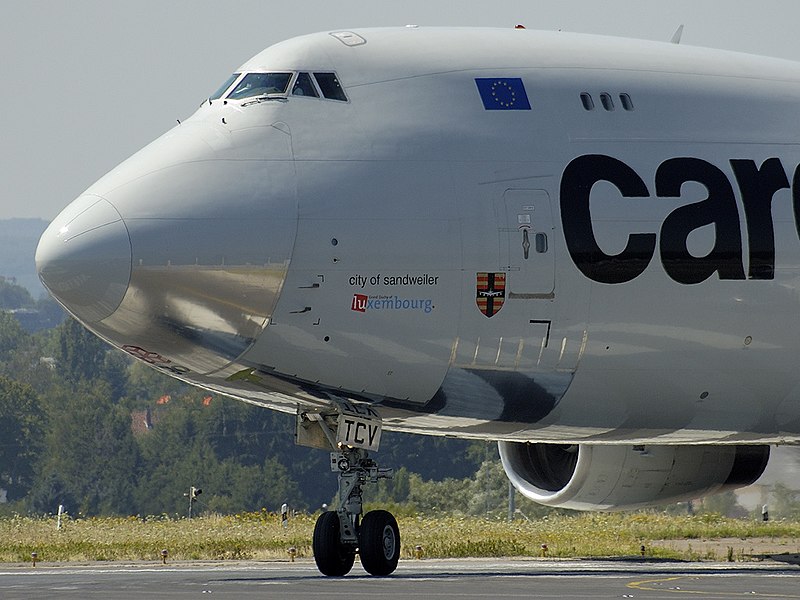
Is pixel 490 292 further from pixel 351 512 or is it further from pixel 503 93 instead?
pixel 351 512

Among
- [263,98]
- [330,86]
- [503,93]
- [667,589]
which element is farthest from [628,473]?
[263,98]

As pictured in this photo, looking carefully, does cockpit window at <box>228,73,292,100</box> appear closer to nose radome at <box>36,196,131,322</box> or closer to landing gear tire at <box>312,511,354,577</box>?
nose radome at <box>36,196,131,322</box>

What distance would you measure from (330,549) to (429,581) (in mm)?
1464

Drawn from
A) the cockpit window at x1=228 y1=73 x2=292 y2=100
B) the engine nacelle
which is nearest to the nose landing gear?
the cockpit window at x1=228 y1=73 x2=292 y2=100

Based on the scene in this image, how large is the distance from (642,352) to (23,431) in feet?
302

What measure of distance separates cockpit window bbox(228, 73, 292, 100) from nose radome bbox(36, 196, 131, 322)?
268cm

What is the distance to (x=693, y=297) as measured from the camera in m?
25.7

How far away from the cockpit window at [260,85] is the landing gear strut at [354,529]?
4659mm

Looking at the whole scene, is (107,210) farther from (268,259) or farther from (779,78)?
(779,78)

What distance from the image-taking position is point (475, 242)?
965 inches

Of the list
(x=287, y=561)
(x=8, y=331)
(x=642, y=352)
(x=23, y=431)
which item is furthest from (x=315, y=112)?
(x=8, y=331)

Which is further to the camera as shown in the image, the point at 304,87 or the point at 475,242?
the point at 304,87

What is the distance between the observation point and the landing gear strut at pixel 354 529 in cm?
2462

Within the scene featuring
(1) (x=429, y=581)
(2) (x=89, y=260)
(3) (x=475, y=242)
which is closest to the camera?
(2) (x=89, y=260)
